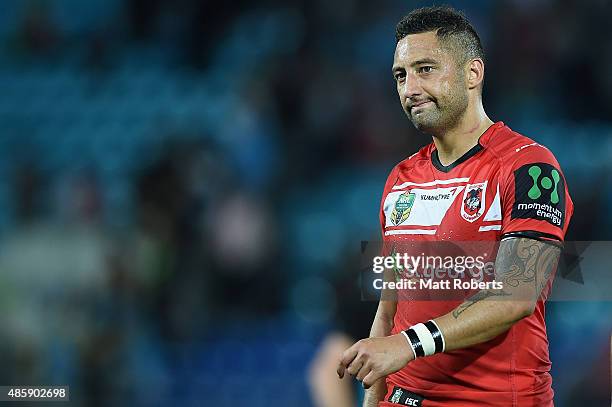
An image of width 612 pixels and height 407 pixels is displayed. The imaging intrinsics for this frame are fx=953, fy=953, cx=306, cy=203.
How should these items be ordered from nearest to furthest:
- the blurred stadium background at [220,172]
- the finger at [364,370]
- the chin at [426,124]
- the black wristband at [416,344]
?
1. the finger at [364,370]
2. the black wristband at [416,344]
3. the chin at [426,124]
4. the blurred stadium background at [220,172]

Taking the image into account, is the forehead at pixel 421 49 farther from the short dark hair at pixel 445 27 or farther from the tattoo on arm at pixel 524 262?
the tattoo on arm at pixel 524 262

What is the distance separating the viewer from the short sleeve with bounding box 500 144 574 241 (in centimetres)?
303

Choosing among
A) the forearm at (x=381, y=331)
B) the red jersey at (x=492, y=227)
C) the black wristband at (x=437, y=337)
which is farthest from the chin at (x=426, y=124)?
the black wristband at (x=437, y=337)

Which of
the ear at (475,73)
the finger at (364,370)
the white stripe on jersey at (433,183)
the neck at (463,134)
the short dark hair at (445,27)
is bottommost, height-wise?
the finger at (364,370)

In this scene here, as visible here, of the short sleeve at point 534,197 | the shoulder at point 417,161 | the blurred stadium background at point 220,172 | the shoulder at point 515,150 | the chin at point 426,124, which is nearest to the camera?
the short sleeve at point 534,197

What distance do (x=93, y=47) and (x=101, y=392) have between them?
4256 mm

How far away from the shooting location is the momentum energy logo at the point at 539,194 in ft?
10.0

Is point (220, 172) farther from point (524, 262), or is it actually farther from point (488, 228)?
point (524, 262)

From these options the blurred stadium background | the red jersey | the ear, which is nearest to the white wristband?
the red jersey

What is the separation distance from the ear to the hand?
115cm

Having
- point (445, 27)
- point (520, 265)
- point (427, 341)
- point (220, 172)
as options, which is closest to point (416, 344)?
point (427, 341)

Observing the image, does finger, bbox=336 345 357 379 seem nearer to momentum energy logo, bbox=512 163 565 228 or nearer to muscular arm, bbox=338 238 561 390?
muscular arm, bbox=338 238 561 390

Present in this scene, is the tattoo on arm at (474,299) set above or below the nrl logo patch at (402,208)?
below

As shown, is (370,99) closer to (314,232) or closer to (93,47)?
(314,232)
